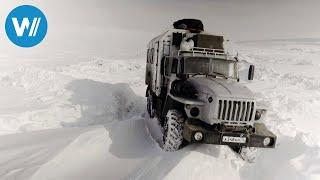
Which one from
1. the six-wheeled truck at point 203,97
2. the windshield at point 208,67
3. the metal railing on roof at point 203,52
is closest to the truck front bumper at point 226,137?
the six-wheeled truck at point 203,97

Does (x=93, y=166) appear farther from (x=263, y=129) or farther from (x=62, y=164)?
(x=263, y=129)

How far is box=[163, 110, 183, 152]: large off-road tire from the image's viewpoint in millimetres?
8695

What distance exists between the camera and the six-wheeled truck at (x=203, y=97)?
26.6 feet

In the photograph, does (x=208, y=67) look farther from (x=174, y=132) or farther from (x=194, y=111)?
(x=174, y=132)

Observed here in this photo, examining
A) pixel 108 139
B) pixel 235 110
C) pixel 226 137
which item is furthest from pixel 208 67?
pixel 108 139

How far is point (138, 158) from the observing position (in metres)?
8.64

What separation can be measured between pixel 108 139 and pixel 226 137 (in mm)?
3361

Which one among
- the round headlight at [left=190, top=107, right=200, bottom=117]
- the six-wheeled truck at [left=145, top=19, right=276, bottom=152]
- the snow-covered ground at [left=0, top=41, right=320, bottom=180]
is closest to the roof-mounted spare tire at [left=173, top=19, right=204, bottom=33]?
the six-wheeled truck at [left=145, top=19, right=276, bottom=152]

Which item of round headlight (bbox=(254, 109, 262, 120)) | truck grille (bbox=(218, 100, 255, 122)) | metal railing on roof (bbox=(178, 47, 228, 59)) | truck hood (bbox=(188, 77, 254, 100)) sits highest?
metal railing on roof (bbox=(178, 47, 228, 59))

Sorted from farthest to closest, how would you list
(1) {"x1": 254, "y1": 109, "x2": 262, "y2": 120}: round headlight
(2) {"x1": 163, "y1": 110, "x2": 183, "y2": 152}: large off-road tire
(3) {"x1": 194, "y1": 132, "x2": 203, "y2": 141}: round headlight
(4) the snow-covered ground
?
1. (1) {"x1": 254, "y1": 109, "x2": 262, "y2": 120}: round headlight
2. (2) {"x1": 163, "y1": 110, "x2": 183, "y2": 152}: large off-road tire
3. (3) {"x1": 194, "y1": 132, "x2": 203, "y2": 141}: round headlight
4. (4) the snow-covered ground

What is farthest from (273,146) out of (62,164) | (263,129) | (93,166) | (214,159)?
(62,164)

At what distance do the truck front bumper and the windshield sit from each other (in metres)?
2.07

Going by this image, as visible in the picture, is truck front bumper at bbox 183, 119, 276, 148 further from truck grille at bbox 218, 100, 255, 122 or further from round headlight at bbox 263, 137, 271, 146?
truck grille at bbox 218, 100, 255, 122

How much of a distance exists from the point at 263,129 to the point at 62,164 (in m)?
4.70
